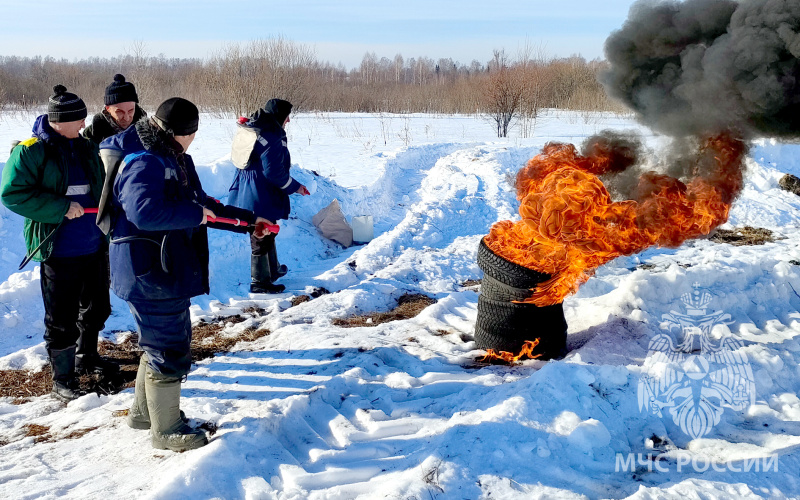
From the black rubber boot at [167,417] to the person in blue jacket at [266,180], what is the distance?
10.7 ft

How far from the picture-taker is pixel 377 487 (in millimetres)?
3086

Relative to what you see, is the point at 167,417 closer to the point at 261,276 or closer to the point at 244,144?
the point at 261,276

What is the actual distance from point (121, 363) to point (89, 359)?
0.36 m

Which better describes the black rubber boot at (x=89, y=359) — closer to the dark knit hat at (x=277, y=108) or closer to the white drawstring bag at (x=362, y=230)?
the dark knit hat at (x=277, y=108)

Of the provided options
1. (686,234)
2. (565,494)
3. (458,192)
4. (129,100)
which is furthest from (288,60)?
(565,494)

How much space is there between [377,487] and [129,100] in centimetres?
Answer: 374

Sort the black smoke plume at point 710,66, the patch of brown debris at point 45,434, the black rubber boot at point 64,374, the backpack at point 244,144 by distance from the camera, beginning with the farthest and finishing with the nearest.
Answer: the backpack at point 244,144 < the black rubber boot at point 64,374 < the black smoke plume at point 710,66 < the patch of brown debris at point 45,434

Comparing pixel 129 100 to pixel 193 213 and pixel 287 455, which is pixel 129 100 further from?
pixel 287 455

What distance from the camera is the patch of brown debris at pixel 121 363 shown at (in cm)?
445

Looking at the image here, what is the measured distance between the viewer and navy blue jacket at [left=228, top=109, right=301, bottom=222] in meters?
6.26

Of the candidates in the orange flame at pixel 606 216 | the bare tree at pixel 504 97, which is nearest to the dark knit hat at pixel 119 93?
the orange flame at pixel 606 216

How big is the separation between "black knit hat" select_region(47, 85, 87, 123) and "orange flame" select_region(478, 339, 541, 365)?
3.69 m

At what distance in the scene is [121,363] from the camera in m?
4.97

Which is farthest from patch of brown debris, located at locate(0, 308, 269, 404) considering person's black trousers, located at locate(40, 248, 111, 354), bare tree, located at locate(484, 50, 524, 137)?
bare tree, located at locate(484, 50, 524, 137)
